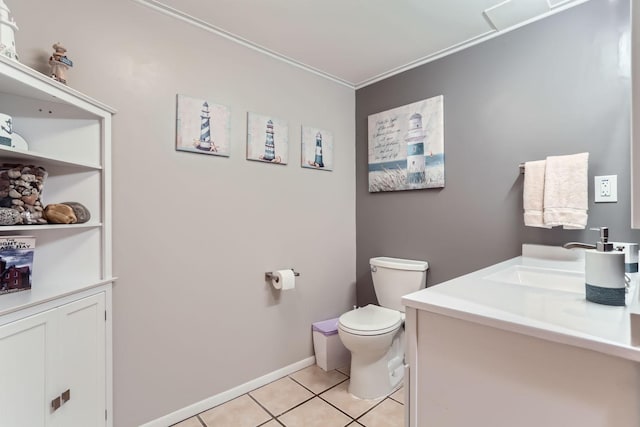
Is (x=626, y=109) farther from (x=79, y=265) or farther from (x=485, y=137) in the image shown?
(x=79, y=265)

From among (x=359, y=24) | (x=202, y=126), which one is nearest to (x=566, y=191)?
(x=359, y=24)

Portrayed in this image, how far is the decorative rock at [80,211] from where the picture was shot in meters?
1.29

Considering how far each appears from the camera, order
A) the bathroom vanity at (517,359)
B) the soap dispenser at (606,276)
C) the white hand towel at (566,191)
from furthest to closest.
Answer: the white hand towel at (566,191) < the soap dispenser at (606,276) < the bathroom vanity at (517,359)

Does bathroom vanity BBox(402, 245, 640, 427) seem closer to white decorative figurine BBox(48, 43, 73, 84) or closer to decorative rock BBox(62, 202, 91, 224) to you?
decorative rock BBox(62, 202, 91, 224)

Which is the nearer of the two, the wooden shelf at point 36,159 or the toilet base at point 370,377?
the wooden shelf at point 36,159

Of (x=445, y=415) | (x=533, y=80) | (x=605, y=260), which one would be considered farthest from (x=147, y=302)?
(x=533, y=80)

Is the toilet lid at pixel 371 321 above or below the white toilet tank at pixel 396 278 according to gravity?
below

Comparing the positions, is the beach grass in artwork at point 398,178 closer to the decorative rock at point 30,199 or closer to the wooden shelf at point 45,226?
the wooden shelf at point 45,226

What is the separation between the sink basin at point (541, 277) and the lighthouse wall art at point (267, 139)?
145cm

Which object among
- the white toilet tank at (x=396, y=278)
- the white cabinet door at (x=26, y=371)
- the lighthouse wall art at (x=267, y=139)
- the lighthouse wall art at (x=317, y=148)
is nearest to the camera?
the white cabinet door at (x=26, y=371)

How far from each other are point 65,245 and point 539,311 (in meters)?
1.79

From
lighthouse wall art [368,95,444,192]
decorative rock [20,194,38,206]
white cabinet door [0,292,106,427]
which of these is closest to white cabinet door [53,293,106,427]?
white cabinet door [0,292,106,427]

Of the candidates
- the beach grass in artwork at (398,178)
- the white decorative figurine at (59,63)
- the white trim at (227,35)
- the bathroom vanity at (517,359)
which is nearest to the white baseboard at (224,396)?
the bathroom vanity at (517,359)

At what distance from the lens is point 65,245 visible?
133 cm
